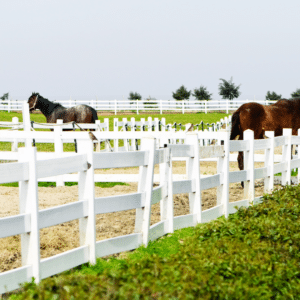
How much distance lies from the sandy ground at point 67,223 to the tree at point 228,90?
44.7m

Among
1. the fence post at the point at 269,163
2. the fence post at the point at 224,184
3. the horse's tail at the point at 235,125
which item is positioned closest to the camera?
the fence post at the point at 224,184

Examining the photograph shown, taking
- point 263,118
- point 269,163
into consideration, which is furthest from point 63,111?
point 269,163

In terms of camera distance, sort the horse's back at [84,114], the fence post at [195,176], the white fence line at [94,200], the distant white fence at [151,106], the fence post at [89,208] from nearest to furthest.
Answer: the white fence line at [94,200]
the fence post at [89,208]
the fence post at [195,176]
the horse's back at [84,114]
the distant white fence at [151,106]

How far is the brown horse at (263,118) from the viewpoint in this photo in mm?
13219

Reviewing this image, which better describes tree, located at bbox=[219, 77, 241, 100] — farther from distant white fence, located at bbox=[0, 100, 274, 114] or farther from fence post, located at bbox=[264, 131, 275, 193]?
fence post, located at bbox=[264, 131, 275, 193]

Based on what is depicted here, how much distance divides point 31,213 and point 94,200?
38.5 inches

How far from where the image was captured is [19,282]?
175 inches

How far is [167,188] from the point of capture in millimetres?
6887

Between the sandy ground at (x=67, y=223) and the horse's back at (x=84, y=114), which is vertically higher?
the horse's back at (x=84, y=114)

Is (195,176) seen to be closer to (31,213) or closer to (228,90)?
(31,213)

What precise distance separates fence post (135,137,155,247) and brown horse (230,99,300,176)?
258 inches

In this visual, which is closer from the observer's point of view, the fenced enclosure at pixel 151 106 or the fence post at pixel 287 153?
the fence post at pixel 287 153

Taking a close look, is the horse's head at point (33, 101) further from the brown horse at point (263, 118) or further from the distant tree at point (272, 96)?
the distant tree at point (272, 96)

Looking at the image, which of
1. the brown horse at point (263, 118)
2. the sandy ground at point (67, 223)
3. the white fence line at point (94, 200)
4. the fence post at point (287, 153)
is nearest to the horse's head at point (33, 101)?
the brown horse at point (263, 118)
